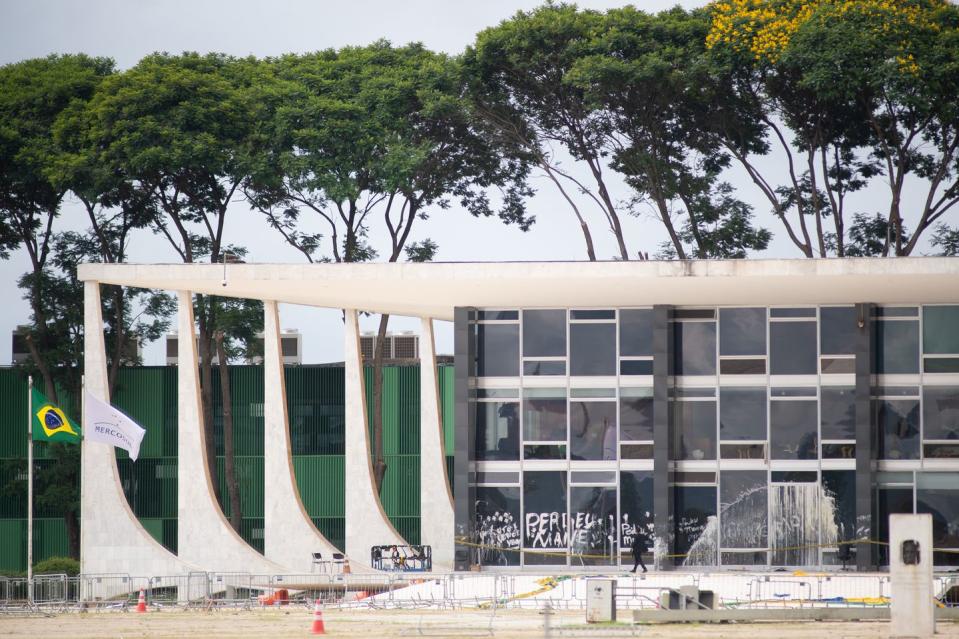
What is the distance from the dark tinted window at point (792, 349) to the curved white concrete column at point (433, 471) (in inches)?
460

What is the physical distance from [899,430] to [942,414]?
43.5 inches

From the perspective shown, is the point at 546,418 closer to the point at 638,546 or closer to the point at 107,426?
the point at 638,546

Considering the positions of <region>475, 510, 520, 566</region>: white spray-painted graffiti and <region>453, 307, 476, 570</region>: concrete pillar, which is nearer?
<region>453, 307, 476, 570</region>: concrete pillar

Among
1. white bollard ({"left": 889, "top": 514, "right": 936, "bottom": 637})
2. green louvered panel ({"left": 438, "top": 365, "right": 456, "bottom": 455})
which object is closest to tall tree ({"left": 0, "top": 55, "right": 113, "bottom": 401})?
green louvered panel ({"left": 438, "top": 365, "right": 456, "bottom": 455})

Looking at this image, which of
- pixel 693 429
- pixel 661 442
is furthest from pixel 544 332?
pixel 693 429

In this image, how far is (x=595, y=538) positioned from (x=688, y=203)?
56.0 feet

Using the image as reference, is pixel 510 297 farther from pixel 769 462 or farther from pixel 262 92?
pixel 262 92

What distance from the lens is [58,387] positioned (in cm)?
5550

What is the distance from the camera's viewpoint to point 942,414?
37844 mm

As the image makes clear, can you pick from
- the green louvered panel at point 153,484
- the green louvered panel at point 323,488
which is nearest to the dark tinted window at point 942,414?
the green louvered panel at point 323,488

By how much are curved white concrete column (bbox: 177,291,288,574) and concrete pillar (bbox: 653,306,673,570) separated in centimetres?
987

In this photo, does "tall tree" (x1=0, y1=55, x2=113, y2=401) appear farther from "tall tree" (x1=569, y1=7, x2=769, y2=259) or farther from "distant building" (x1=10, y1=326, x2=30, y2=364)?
"tall tree" (x1=569, y1=7, x2=769, y2=259)

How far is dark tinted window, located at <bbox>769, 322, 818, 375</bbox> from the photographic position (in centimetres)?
3825

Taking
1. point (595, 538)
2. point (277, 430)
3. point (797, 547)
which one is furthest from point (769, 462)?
point (277, 430)
